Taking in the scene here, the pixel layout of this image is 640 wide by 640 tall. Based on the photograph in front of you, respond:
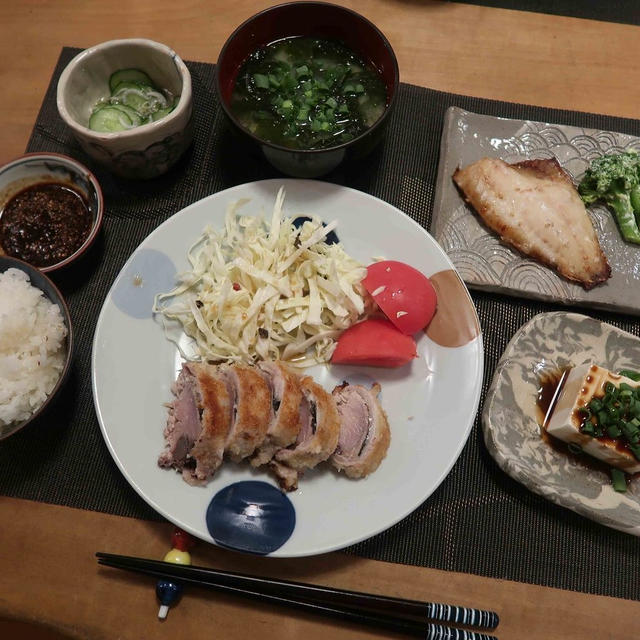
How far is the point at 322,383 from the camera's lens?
2396 millimetres

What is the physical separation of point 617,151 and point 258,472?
2521 mm

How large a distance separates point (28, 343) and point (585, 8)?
3.80m

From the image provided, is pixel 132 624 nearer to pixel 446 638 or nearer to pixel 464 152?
pixel 446 638

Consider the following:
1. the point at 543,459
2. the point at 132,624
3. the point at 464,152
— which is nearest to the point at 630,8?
the point at 464,152

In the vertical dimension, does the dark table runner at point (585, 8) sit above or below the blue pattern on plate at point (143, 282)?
above

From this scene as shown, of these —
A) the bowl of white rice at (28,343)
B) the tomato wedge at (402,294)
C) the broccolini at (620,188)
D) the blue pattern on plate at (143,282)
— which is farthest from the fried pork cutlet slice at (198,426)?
the broccolini at (620,188)

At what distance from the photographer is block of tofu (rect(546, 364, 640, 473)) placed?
226cm

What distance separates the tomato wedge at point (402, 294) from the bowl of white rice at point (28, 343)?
→ 1.35 m

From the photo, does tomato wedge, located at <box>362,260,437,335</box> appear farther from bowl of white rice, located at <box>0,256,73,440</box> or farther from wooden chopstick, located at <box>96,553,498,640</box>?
bowl of white rice, located at <box>0,256,73,440</box>

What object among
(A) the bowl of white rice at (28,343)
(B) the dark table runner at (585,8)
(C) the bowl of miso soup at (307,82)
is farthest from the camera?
(B) the dark table runner at (585,8)

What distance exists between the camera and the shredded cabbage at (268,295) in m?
2.35

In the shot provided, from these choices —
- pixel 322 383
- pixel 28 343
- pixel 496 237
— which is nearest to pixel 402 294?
pixel 322 383

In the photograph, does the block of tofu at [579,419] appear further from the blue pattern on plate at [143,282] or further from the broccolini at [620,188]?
the blue pattern on plate at [143,282]

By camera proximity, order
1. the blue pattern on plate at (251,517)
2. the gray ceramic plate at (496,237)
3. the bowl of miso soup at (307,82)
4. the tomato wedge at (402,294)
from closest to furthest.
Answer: the blue pattern on plate at (251,517)
the tomato wedge at (402,294)
the bowl of miso soup at (307,82)
the gray ceramic plate at (496,237)
